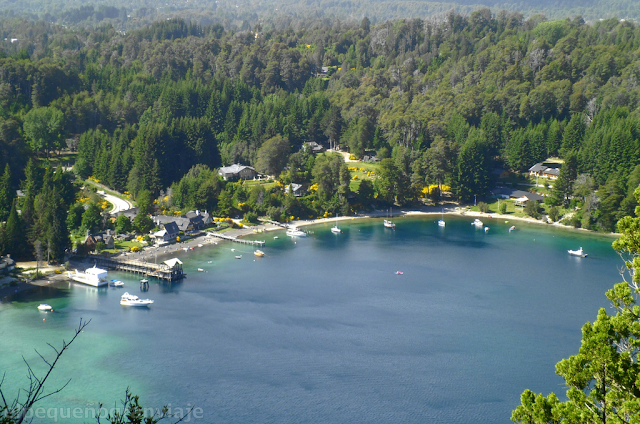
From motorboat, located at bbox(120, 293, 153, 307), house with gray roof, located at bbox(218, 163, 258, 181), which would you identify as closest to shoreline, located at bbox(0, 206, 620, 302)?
motorboat, located at bbox(120, 293, 153, 307)

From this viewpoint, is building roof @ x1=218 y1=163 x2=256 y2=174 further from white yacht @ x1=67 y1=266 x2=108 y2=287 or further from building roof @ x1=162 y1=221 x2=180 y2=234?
white yacht @ x1=67 y1=266 x2=108 y2=287

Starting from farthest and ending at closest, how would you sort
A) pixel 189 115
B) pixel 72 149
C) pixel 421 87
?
1. pixel 421 87
2. pixel 189 115
3. pixel 72 149

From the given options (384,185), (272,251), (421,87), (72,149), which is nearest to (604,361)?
(272,251)

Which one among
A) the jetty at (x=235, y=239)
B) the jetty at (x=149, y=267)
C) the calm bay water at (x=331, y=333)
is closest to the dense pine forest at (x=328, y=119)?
the jetty at (x=149, y=267)

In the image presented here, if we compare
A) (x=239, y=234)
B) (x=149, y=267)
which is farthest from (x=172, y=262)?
(x=239, y=234)

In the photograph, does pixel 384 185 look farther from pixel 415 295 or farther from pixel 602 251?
pixel 415 295

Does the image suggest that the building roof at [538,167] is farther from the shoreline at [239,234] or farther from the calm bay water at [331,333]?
the calm bay water at [331,333]
